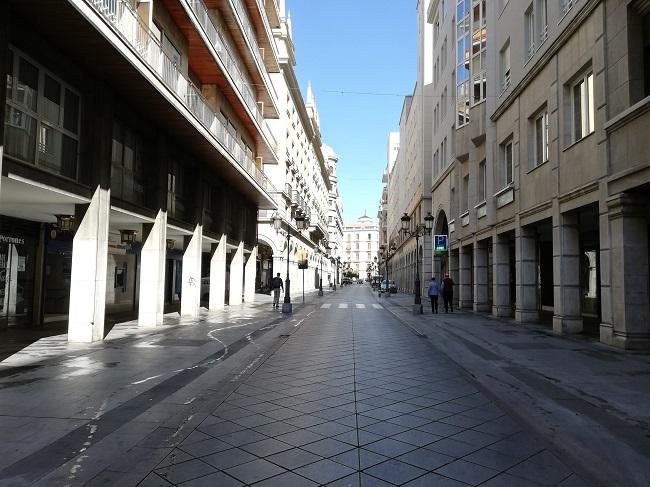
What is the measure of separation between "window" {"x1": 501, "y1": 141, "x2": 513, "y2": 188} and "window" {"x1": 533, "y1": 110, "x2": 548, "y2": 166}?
3.39 meters

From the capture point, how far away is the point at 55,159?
11.7 meters

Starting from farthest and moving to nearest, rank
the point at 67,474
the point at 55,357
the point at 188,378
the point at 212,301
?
the point at 212,301
the point at 55,357
the point at 188,378
the point at 67,474

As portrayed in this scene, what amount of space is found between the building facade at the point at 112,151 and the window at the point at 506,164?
11.5 m

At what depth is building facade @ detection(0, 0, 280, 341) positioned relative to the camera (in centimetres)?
1066

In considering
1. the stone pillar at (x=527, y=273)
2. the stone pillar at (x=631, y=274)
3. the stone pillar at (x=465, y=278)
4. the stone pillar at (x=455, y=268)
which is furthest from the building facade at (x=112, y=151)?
the stone pillar at (x=455, y=268)

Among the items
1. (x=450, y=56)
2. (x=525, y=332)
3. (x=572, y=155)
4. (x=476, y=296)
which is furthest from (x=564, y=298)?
(x=450, y=56)

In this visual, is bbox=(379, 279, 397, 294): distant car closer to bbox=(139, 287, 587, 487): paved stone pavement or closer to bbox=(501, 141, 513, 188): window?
bbox=(501, 141, 513, 188): window

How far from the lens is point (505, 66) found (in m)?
22.6

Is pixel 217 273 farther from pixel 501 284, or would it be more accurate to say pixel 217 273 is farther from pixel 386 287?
pixel 386 287

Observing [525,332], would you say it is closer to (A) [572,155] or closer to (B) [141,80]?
(A) [572,155]

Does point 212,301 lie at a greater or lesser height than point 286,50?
lesser

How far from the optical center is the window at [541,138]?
57.4ft

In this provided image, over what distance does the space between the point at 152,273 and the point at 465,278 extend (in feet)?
A: 58.9

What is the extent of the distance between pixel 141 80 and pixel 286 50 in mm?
35916
